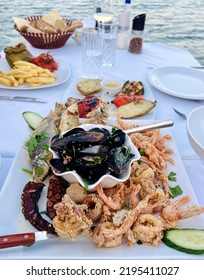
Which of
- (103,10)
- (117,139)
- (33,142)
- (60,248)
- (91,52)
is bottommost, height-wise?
(60,248)

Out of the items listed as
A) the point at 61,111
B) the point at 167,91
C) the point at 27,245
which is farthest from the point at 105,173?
the point at 167,91

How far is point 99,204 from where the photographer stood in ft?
3.31

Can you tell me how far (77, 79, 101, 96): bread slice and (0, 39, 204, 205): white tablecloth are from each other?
128 mm

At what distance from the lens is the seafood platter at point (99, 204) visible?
3.03 feet

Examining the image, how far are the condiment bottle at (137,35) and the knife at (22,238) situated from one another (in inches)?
74.9

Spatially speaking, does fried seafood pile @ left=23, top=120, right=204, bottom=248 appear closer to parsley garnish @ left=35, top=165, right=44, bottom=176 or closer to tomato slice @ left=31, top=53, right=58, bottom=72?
parsley garnish @ left=35, top=165, right=44, bottom=176

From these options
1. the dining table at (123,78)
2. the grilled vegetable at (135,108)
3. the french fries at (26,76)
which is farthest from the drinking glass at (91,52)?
the grilled vegetable at (135,108)

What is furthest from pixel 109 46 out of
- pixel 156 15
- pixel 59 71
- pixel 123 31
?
pixel 156 15

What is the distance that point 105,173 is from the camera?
106cm

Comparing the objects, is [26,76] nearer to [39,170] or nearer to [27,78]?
[27,78]

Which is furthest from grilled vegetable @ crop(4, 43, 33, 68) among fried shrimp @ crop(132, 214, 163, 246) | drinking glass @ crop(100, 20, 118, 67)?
fried shrimp @ crop(132, 214, 163, 246)

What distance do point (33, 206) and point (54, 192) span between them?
3.3 inches

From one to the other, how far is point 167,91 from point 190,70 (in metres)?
0.40
